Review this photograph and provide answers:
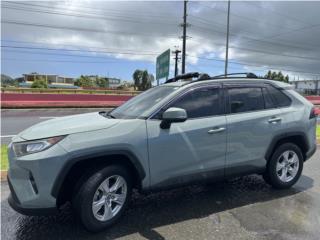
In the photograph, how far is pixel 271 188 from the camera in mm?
4734

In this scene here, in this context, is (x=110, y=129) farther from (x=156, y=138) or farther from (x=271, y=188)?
(x=271, y=188)

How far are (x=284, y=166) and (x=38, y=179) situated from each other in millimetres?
3620

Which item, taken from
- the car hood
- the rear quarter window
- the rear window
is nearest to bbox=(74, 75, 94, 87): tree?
the rear quarter window

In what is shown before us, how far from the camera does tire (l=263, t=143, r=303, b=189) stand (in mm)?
4578

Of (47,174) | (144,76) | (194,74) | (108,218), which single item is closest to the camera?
(47,174)

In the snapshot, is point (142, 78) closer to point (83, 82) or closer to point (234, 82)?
point (83, 82)

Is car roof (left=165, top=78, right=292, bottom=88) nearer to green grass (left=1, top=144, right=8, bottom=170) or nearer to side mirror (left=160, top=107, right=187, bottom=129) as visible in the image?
side mirror (left=160, top=107, right=187, bottom=129)

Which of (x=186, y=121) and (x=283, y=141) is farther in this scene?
(x=283, y=141)

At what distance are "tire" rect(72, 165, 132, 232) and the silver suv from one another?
0.01 m

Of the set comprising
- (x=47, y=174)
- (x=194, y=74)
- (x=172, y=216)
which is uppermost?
(x=194, y=74)

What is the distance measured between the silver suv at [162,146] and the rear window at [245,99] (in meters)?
0.02

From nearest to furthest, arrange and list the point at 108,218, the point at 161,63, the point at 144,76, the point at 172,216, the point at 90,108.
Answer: the point at 108,218 < the point at 172,216 < the point at 90,108 < the point at 161,63 < the point at 144,76

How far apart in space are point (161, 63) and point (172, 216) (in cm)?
2234

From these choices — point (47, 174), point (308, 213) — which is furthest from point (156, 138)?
point (308, 213)
